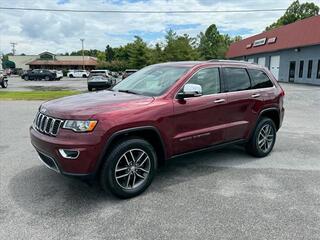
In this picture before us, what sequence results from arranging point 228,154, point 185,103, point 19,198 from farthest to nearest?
point 228,154
point 185,103
point 19,198

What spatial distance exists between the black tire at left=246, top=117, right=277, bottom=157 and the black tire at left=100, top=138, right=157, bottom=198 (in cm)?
230

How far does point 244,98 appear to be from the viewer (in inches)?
203

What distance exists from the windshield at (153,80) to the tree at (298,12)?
7837cm

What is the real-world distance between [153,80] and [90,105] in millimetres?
1369

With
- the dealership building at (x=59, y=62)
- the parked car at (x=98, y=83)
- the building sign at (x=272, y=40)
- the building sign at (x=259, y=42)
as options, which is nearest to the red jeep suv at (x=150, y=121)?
the parked car at (x=98, y=83)

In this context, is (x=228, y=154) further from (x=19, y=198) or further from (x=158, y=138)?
(x=19, y=198)

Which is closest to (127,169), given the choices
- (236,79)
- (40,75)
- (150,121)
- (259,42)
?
(150,121)

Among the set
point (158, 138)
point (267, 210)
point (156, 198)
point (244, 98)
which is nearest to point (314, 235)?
point (267, 210)

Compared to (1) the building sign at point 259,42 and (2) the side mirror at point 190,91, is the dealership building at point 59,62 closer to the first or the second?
(1) the building sign at point 259,42

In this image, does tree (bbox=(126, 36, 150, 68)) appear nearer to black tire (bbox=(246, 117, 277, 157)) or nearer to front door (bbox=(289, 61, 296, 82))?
front door (bbox=(289, 61, 296, 82))

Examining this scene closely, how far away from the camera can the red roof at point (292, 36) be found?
94.3ft

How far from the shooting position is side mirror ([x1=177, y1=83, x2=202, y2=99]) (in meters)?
4.18

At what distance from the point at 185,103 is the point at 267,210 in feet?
5.88

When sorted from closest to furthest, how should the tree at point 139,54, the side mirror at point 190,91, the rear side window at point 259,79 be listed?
the side mirror at point 190,91, the rear side window at point 259,79, the tree at point 139,54
